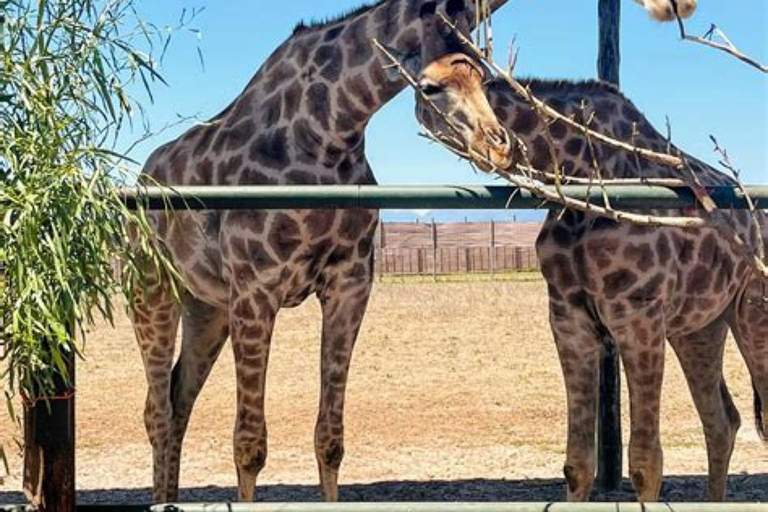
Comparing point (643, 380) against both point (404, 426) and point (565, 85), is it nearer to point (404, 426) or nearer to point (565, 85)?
point (565, 85)

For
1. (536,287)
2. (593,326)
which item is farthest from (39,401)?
(536,287)

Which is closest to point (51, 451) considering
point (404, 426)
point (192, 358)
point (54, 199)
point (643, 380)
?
point (54, 199)

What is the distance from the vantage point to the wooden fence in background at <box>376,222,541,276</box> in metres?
30.9

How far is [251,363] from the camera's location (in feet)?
10.3

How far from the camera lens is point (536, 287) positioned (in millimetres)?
19953

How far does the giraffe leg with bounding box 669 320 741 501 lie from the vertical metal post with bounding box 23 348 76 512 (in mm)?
2388

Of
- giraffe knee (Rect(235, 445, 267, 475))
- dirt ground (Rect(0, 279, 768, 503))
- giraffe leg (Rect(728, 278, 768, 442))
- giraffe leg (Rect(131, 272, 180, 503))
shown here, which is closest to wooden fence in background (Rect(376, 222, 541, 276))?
dirt ground (Rect(0, 279, 768, 503))

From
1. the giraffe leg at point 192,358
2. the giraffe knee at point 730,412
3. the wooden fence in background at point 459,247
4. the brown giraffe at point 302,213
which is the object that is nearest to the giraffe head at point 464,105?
the brown giraffe at point 302,213

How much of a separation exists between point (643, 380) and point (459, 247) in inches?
1152

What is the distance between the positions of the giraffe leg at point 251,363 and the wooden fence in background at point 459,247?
26.8 meters

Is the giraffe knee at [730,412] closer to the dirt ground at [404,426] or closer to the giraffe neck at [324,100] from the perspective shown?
the dirt ground at [404,426]

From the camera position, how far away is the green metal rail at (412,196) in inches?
85.7

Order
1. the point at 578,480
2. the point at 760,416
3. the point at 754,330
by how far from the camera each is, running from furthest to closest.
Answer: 1. the point at 760,416
2. the point at 754,330
3. the point at 578,480

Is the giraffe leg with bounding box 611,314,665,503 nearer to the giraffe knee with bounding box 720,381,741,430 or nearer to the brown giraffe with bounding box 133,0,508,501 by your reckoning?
the brown giraffe with bounding box 133,0,508,501
